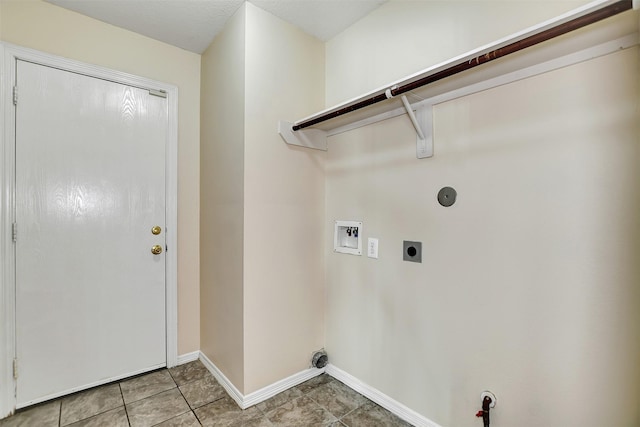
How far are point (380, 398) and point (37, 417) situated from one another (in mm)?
1982

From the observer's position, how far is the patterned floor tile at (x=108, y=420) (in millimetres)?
1593

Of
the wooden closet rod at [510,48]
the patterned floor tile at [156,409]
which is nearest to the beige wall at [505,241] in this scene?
the wooden closet rod at [510,48]

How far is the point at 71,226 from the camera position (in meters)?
1.86

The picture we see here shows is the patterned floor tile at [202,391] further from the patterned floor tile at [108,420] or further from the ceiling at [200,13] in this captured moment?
the ceiling at [200,13]

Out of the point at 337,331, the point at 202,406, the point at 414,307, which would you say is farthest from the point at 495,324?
the point at 202,406

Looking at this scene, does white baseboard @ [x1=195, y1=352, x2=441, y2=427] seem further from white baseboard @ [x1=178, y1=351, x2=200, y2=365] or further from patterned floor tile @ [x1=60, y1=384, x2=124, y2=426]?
patterned floor tile @ [x1=60, y1=384, x2=124, y2=426]

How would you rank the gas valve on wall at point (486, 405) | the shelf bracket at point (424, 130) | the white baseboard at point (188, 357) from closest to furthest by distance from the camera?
the gas valve on wall at point (486, 405)
the shelf bracket at point (424, 130)
the white baseboard at point (188, 357)

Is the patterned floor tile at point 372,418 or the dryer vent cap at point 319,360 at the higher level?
the dryer vent cap at point 319,360

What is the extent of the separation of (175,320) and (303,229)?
4.01 ft

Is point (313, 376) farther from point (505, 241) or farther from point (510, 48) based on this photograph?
point (510, 48)

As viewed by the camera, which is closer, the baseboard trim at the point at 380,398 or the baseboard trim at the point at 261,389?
the baseboard trim at the point at 380,398

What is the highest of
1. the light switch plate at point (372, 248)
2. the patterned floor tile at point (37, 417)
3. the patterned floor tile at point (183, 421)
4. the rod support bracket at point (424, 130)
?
the rod support bracket at point (424, 130)

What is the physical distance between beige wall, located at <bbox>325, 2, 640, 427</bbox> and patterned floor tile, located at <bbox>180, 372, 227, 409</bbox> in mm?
919

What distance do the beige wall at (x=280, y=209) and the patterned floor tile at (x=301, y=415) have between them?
194mm
